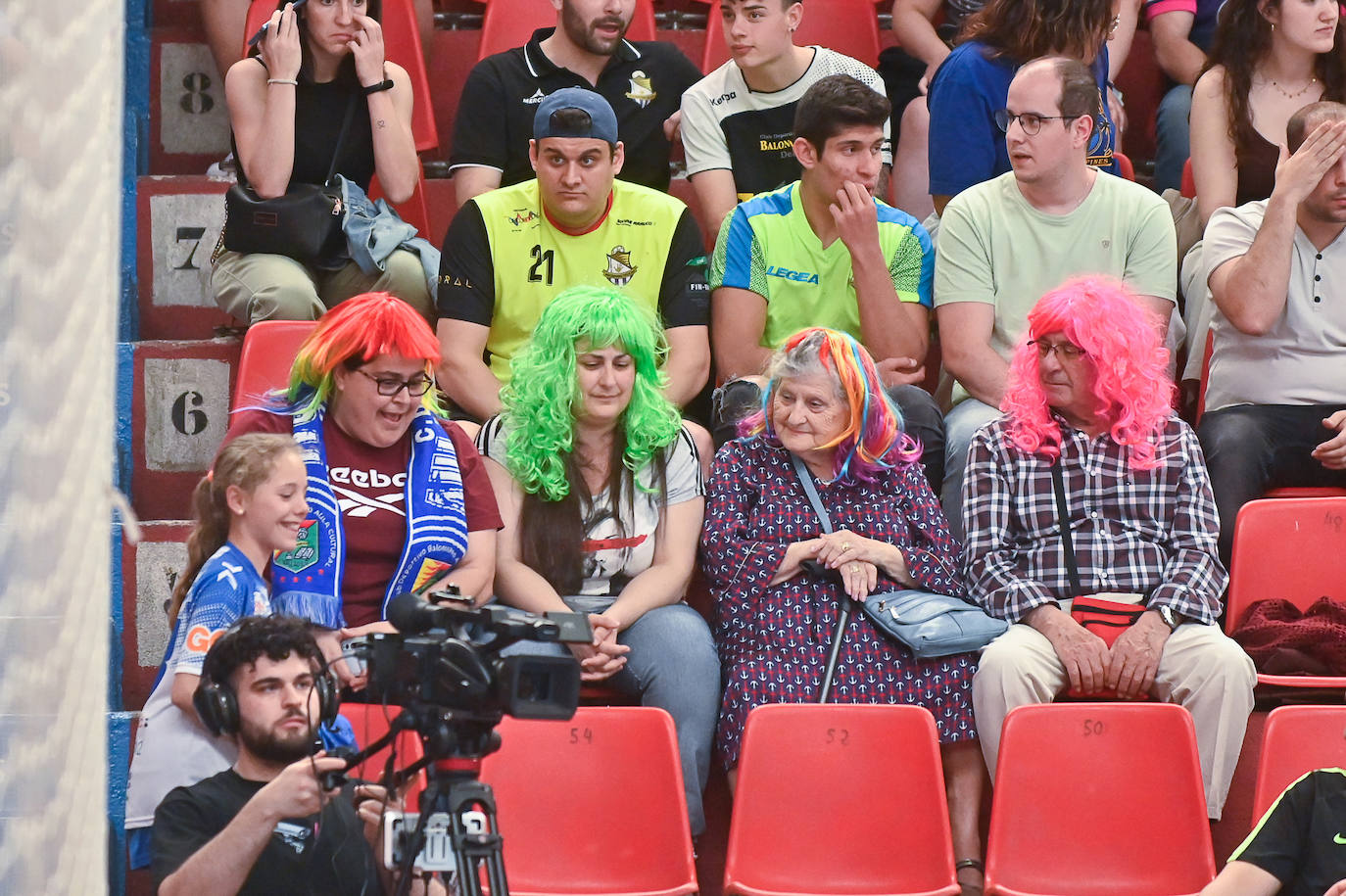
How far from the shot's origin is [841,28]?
16.3ft

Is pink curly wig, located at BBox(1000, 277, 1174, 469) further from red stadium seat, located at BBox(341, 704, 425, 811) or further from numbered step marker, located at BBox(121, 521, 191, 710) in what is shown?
numbered step marker, located at BBox(121, 521, 191, 710)

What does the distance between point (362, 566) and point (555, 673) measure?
126 centimetres

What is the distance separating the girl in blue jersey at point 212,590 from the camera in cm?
235

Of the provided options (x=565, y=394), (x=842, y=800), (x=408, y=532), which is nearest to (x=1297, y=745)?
(x=842, y=800)

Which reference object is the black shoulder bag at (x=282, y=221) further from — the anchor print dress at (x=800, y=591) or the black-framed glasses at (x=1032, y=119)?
the black-framed glasses at (x=1032, y=119)

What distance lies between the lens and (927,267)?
149 inches

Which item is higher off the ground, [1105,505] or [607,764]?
Answer: [1105,505]

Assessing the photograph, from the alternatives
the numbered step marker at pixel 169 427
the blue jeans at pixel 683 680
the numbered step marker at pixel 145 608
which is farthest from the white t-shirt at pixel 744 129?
the numbered step marker at pixel 145 608

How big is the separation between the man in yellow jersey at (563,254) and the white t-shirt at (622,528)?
0.43 meters

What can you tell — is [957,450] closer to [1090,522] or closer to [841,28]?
[1090,522]

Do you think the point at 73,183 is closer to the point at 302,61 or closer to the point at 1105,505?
the point at 1105,505

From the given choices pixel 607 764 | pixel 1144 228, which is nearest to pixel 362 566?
pixel 607 764

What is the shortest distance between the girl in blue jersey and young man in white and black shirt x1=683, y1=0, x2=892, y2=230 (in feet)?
5.78

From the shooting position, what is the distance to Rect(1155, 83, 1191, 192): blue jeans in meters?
4.58
